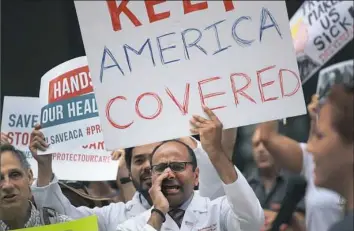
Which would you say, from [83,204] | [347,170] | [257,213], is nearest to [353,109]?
[347,170]

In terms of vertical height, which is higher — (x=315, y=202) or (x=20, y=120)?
(x=20, y=120)

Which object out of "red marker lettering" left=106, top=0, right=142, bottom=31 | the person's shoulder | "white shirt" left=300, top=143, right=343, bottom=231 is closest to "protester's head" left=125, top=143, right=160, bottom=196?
the person's shoulder

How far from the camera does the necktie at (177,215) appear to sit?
9.18 ft

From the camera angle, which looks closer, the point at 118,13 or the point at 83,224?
the point at 118,13

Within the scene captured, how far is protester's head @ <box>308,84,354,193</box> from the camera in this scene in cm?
222

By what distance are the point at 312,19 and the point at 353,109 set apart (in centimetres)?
43

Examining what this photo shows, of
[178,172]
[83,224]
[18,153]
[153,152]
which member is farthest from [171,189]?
[18,153]

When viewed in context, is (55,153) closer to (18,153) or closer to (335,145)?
(18,153)

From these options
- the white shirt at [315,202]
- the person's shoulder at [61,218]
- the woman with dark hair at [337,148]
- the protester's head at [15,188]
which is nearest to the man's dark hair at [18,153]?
the protester's head at [15,188]

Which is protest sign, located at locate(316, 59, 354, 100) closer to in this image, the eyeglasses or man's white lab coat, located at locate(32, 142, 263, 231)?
man's white lab coat, located at locate(32, 142, 263, 231)

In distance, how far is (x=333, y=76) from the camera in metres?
2.48

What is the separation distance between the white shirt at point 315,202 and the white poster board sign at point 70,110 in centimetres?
88

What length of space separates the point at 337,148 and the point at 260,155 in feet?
1.60

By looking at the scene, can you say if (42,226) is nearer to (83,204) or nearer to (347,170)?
(83,204)
